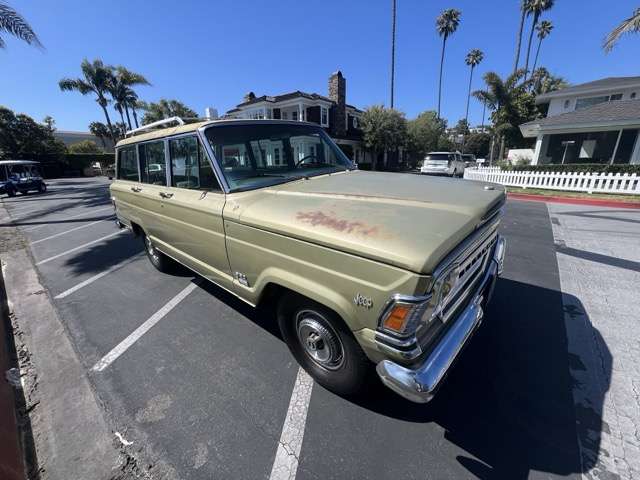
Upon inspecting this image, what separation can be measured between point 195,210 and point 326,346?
1.80 m

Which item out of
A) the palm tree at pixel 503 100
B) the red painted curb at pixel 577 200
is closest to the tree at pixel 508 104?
the palm tree at pixel 503 100

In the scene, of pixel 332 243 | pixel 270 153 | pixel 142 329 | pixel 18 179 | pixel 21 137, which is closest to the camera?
pixel 332 243

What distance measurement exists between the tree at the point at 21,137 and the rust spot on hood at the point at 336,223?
4168 centimetres

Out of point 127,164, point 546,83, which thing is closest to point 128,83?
point 127,164

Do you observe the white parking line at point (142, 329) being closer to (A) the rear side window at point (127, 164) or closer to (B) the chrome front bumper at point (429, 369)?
(A) the rear side window at point (127, 164)

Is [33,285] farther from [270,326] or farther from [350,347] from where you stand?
[350,347]

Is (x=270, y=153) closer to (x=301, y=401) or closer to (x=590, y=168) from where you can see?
(x=301, y=401)

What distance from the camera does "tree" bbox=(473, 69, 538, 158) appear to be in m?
24.5

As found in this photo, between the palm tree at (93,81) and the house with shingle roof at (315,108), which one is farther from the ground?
the palm tree at (93,81)

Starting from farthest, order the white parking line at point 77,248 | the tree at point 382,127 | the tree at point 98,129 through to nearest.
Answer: the tree at point 98,129 → the tree at point 382,127 → the white parking line at point 77,248

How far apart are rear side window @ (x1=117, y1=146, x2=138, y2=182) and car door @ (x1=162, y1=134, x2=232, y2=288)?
4.33ft

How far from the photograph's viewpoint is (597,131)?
634 inches

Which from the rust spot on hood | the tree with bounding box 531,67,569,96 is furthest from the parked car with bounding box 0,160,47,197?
the tree with bounding box 531,67,569,96

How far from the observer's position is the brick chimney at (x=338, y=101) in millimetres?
24891
